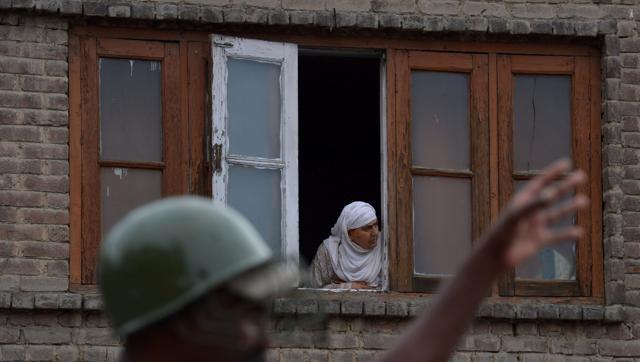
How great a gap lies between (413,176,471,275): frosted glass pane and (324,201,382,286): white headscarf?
26cm

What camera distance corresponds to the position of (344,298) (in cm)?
1244

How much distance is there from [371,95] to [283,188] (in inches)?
156

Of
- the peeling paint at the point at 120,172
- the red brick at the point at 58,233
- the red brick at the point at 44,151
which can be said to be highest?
the red brick at the point at 44,151

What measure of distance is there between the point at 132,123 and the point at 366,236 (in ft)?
5.10

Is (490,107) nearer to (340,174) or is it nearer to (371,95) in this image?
(371,95)

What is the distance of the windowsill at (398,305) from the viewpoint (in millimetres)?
11906

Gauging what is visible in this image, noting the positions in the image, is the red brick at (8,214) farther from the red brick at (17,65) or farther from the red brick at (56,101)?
the red brick at (17,65)

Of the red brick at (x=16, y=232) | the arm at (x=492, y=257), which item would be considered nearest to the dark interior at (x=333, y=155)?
the red brick at (x=16, y=232)

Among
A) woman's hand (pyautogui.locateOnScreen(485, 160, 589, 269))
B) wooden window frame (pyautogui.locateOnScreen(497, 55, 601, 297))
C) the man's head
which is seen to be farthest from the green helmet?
wooden window frame (pyautogui.locateOnScreen(497, 55, 601, 297))

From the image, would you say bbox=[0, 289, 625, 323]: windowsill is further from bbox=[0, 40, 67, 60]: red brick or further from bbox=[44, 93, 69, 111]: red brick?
bbox=[0, 40, 67, 60]: red brick

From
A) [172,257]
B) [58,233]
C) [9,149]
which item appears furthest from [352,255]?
[172,257]

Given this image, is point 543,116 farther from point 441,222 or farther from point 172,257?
point 172,257

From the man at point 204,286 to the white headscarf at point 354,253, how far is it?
30.2ft

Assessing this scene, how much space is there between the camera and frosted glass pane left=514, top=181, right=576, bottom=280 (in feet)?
42.3
